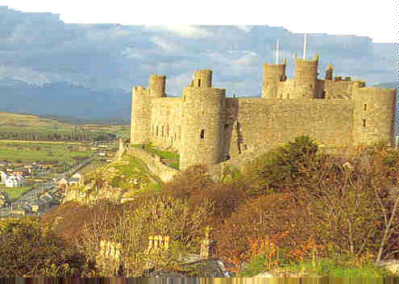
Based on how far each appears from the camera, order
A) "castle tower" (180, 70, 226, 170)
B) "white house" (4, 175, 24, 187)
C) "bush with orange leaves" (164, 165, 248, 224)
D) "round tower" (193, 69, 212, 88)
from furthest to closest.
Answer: "white house" (4, 175, 24, 187) → "round tower" (193, 69, 212, 88) → "castle tower" (180, 70, 226, 170) → "bush with orange leaves" (164, 165, 248, 224)

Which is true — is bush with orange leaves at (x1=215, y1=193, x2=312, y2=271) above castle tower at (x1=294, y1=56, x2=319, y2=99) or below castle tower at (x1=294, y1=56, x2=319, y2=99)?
below

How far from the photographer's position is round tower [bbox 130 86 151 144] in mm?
45688

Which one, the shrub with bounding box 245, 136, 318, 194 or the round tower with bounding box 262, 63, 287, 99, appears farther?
the round tower with bounding box 262, 63, 287, 99

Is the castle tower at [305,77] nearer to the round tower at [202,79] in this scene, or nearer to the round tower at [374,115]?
the round tower at [374,115]

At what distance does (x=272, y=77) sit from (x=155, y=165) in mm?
8689

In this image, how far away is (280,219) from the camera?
79.4 feet

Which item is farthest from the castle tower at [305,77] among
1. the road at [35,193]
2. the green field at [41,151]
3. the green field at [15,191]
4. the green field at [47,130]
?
the green field at [47,130]

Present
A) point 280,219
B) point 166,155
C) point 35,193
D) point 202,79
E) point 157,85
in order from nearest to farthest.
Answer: point 280,219
point 202,79
point 166,155
point 157,85
point 35,193

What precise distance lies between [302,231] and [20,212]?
60759 mm

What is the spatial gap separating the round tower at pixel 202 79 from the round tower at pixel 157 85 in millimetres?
7476

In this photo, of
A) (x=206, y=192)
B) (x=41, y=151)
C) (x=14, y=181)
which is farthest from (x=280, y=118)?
(x=41, y=151)

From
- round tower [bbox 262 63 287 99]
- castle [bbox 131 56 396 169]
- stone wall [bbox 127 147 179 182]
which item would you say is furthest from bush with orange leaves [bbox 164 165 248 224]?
round tower [bbox 262 63 287 99]

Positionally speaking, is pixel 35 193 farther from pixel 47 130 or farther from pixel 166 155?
pixel 166 155

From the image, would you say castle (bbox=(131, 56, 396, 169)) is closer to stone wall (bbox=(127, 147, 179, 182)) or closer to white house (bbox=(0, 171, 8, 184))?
stone wall (bbox=(127, 147, 179, 182))
